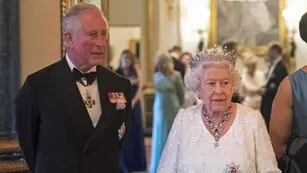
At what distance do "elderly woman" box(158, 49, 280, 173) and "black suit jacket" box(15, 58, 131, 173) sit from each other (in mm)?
281

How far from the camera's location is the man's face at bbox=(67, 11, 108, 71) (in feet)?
8.12

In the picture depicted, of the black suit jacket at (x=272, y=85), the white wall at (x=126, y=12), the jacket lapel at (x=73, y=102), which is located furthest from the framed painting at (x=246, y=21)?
the jacket lapel at (x=73, y=102)

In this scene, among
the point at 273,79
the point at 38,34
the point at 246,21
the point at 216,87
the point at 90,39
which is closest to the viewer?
the point at 90,39

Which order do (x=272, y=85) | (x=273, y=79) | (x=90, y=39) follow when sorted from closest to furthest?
(x=90, y=39), (x=272, y=85), (x=273, y=79)

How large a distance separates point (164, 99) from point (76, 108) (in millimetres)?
4971

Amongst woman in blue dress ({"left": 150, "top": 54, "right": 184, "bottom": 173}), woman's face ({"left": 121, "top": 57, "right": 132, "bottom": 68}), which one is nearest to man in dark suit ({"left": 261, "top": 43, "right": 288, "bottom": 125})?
woman in blue dress ({"left": 150, "top": 54, "right": 184, "bottom": 173})

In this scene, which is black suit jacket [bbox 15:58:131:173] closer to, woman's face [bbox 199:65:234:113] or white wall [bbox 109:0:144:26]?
woman's face [bbox 199:65:234:113]

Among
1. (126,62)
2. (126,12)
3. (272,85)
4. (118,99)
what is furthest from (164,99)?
(118,99)

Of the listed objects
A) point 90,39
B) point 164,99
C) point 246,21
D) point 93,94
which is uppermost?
point 246,21

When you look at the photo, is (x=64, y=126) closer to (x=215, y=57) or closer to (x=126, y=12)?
(x=215, y=57)

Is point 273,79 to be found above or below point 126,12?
below

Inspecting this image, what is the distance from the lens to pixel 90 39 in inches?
97.4

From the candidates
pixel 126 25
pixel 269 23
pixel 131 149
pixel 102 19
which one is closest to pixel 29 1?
pixel 102 19

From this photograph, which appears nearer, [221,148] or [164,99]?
[221,148]
